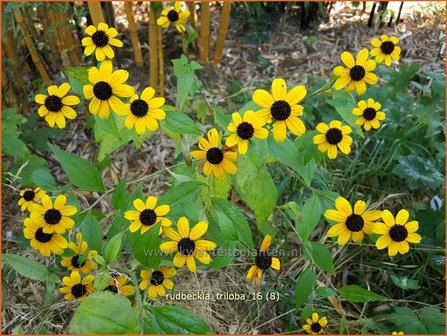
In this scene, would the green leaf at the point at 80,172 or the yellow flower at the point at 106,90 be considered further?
the green leaf at the point at 80,172

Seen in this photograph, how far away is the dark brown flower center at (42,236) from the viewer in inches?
42.9

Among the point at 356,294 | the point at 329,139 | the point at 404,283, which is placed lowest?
the point at 404,283

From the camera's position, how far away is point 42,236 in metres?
1.09

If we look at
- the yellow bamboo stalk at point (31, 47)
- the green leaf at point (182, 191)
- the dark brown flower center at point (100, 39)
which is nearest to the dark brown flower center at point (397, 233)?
the green leaf at point (182, 191)

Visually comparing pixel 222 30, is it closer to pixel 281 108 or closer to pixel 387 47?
pixel 387 47

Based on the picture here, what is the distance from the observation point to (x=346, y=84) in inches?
42.3

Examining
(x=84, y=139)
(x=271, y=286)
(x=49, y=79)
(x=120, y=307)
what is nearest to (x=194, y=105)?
(x=84, y=139)

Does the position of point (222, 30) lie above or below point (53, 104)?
below

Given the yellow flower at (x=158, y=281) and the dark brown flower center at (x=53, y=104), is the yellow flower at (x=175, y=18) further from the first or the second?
the yellow flower at (x=158, y=281)

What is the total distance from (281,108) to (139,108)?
0.25 meters

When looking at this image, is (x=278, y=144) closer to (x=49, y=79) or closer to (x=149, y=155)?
(x=149, y=155)

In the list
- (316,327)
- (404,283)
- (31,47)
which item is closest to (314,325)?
(316,327)

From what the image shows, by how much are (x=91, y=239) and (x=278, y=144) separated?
16.6 inches

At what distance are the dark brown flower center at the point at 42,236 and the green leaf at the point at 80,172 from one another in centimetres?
11
